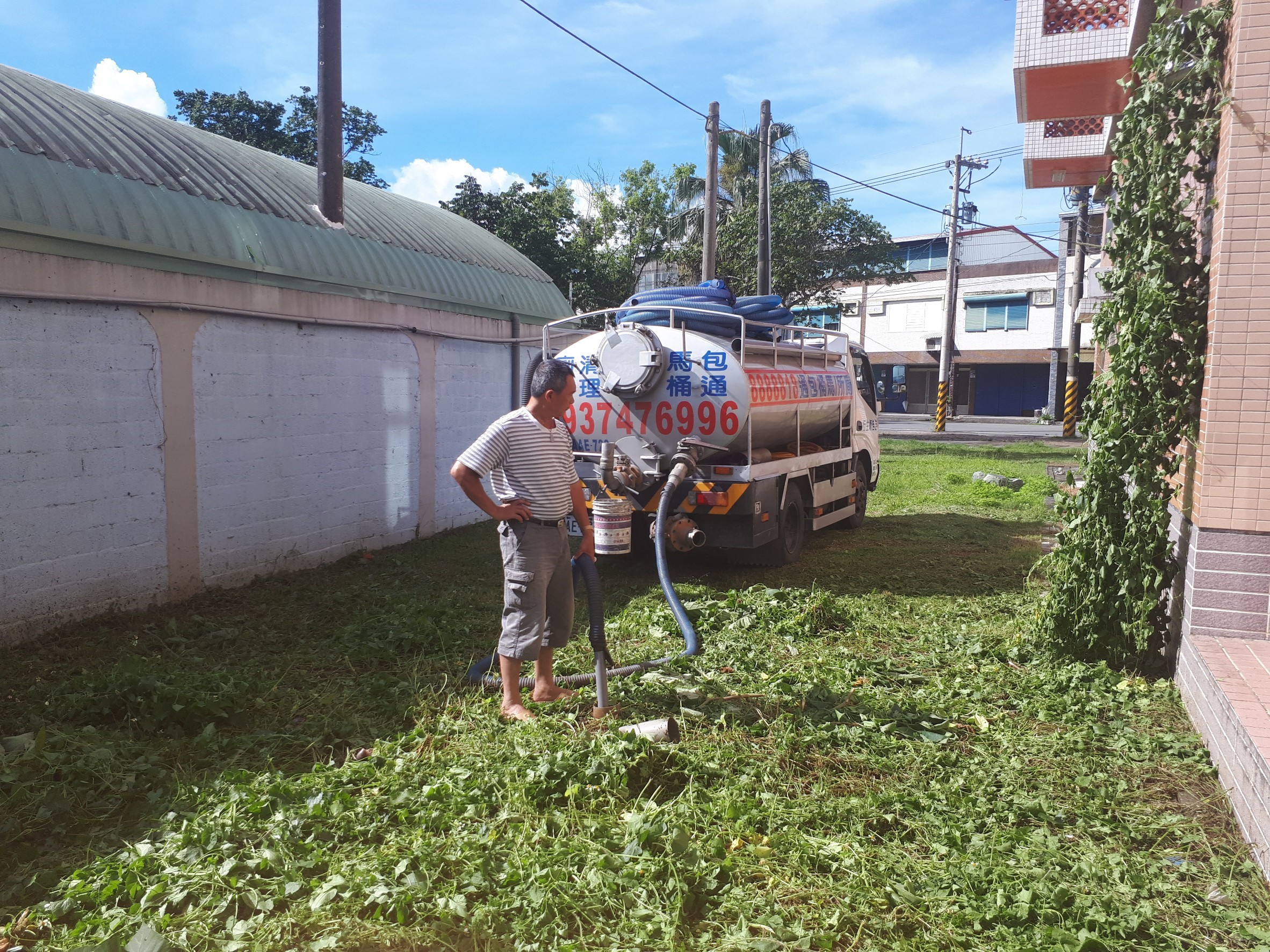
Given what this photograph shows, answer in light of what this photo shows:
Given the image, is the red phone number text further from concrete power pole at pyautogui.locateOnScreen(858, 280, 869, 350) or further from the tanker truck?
concrete power pole at pyautogui.locateOnScreen(858, 280, 869, 350)

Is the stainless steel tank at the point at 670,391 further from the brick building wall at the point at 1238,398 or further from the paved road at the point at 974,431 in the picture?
the paved road at the point at 974,431

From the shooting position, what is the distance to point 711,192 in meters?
20.5

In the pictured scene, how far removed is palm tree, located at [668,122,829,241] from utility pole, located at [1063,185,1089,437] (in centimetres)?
819

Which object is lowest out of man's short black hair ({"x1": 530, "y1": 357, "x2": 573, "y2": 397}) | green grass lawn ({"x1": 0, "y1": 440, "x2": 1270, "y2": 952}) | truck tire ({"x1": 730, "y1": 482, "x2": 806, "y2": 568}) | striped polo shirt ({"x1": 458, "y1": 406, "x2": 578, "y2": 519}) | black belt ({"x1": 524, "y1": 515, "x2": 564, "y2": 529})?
green grass lawn ({"x1": 0, "y1": 440, "x2": 1270, "y2": 952})

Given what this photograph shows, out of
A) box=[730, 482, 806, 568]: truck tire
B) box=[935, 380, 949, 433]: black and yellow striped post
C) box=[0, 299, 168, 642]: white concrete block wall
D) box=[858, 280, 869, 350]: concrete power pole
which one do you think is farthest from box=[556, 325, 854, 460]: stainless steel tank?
box=[858, 280, 869, 350]: concrete power pole

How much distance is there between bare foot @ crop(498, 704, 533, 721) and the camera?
5062mm

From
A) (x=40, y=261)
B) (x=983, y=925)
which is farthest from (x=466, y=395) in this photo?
(x=983, y=925)

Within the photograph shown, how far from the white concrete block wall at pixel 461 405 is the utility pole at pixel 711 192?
811cm

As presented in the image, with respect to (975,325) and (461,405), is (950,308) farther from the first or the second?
(461,405)

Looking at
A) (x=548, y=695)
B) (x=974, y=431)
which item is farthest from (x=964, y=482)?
(x=974, y=431)

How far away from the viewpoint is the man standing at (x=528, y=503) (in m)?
5.02

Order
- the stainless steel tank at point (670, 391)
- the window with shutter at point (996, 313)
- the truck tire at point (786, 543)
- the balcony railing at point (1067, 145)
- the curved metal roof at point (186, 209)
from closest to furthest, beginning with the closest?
the curved metal roof at point (186, 209) < the stainless steel tank at point (670, 391) < the truck tire at point (786, 543) < the balcony railing at point (1067, 145) < the window with shutter at point (996, 313)

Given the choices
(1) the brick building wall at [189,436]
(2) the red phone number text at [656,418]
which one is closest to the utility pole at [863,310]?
(1) the brick building wall at [189,436]

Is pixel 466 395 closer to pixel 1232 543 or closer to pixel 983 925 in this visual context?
pixel 1232 543
